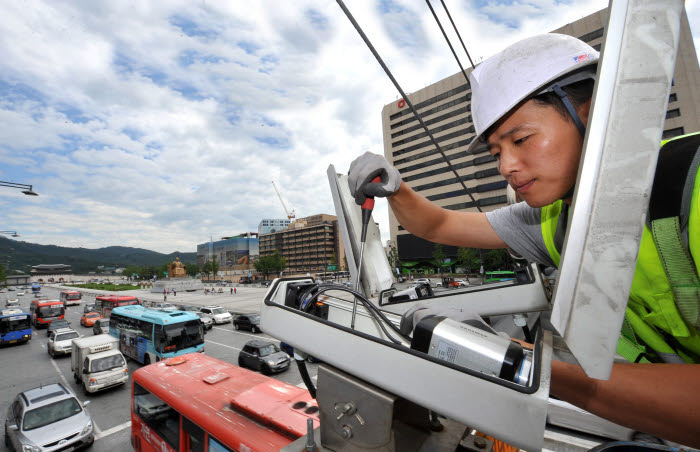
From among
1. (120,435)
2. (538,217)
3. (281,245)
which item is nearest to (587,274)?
(538,217)

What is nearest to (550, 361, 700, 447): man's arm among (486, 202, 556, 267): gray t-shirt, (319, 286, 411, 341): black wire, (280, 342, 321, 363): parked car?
(319, 286, 411, 341): black wire

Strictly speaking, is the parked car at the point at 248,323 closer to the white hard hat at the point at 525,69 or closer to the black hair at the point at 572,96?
the white hard hat at the point at 525,69

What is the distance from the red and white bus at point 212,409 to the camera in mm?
3371

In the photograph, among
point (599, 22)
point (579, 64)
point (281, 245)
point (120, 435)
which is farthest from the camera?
point (281, 245)

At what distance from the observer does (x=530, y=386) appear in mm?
803

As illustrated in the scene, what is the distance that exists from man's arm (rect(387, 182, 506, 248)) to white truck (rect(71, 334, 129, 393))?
13.1 metres

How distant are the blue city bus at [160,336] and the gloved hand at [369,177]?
1359 centimetres

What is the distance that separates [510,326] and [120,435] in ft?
33.2

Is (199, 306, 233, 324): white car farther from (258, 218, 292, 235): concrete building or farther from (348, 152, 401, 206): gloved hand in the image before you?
(258, 218, 292, 235): concrete building

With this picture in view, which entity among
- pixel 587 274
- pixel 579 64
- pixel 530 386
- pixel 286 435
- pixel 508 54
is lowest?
pixel 286 435

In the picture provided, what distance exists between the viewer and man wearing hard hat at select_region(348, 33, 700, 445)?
80cm

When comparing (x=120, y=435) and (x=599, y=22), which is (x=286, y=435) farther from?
(x=599, y=22)

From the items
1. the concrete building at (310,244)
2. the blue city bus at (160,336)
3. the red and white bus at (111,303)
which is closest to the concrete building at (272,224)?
the concrete building at (310,244)

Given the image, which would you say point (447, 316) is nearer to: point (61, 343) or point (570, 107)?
point (570, 107)
